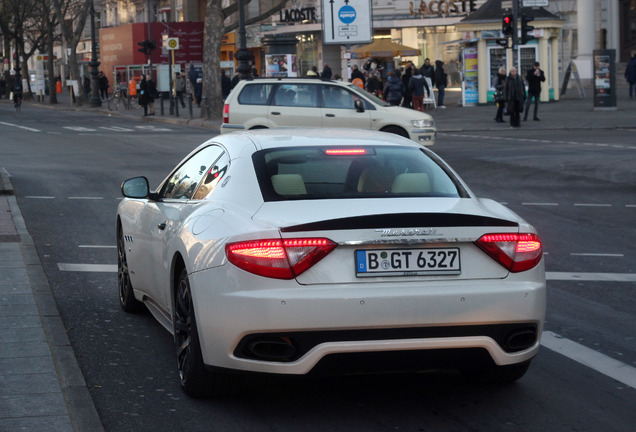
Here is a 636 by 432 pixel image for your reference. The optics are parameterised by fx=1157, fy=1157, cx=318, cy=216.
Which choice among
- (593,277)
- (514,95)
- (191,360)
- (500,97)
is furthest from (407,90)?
(191,360)

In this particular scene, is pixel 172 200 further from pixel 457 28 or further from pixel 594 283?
pixel 457 28

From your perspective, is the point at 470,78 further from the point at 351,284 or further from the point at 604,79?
the point at 351,284

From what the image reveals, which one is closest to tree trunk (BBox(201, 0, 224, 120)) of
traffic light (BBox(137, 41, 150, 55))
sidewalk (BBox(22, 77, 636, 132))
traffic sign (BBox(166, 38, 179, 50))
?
sidewalk (BBox(22, 77, 636, 132))

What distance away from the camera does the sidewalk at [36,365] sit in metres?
5.25

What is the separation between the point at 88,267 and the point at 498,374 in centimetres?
531

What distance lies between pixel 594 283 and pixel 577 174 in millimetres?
10007

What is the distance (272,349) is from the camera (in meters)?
5.31

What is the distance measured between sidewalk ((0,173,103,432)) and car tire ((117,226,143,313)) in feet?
1.66

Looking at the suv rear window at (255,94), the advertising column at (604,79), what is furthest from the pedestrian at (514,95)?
the suv rear window at (255,94)

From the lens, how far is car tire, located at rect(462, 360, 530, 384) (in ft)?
19.5

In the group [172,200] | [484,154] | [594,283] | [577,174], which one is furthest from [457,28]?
[172,200]

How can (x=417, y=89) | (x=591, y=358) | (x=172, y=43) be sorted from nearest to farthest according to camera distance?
1. (x=591, y=358)
2. (x=417, y=89)
3. (x=172, y=43)

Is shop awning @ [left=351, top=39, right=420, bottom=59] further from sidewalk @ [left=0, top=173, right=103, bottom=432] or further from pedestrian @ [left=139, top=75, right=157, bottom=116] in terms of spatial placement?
sidewalk @ [left=0, top=173, right=103, bottom=432]

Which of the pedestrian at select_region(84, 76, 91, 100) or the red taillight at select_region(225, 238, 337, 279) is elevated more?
the pedestrian at select_region(84, 76, 91, 100)
